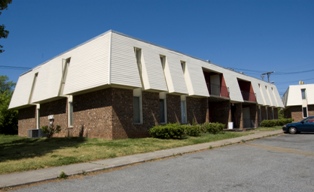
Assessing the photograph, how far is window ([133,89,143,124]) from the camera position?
20.1 meters

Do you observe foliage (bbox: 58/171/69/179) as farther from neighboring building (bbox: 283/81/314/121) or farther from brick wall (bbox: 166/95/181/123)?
neighboring building (bbox: 283/81/314/121)

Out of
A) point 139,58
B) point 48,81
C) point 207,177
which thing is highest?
point 139,58

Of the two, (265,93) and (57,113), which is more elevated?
(265,93)

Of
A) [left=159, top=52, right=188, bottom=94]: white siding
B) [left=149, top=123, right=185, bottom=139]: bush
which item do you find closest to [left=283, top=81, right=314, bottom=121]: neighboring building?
[left=159, top=52, right=188, bottom=94]: white siding

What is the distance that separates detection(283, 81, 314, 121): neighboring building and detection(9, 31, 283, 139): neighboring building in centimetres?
2347

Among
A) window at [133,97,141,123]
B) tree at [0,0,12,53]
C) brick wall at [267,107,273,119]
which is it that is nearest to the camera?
tree at [0,0,12,53]

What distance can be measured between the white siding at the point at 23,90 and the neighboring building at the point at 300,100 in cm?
4056

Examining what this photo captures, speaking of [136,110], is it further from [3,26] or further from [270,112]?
[270,112]

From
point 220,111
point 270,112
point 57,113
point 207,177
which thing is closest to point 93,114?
point 57,113

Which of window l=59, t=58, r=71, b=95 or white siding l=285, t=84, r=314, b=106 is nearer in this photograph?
window l=59, t=58, r=71, b=95

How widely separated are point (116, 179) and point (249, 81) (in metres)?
32.8

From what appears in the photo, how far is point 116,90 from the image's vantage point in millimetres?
18641

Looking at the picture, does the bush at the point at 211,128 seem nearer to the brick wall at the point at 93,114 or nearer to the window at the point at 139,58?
the window at the point at 139,58

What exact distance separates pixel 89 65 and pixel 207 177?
13.2m
